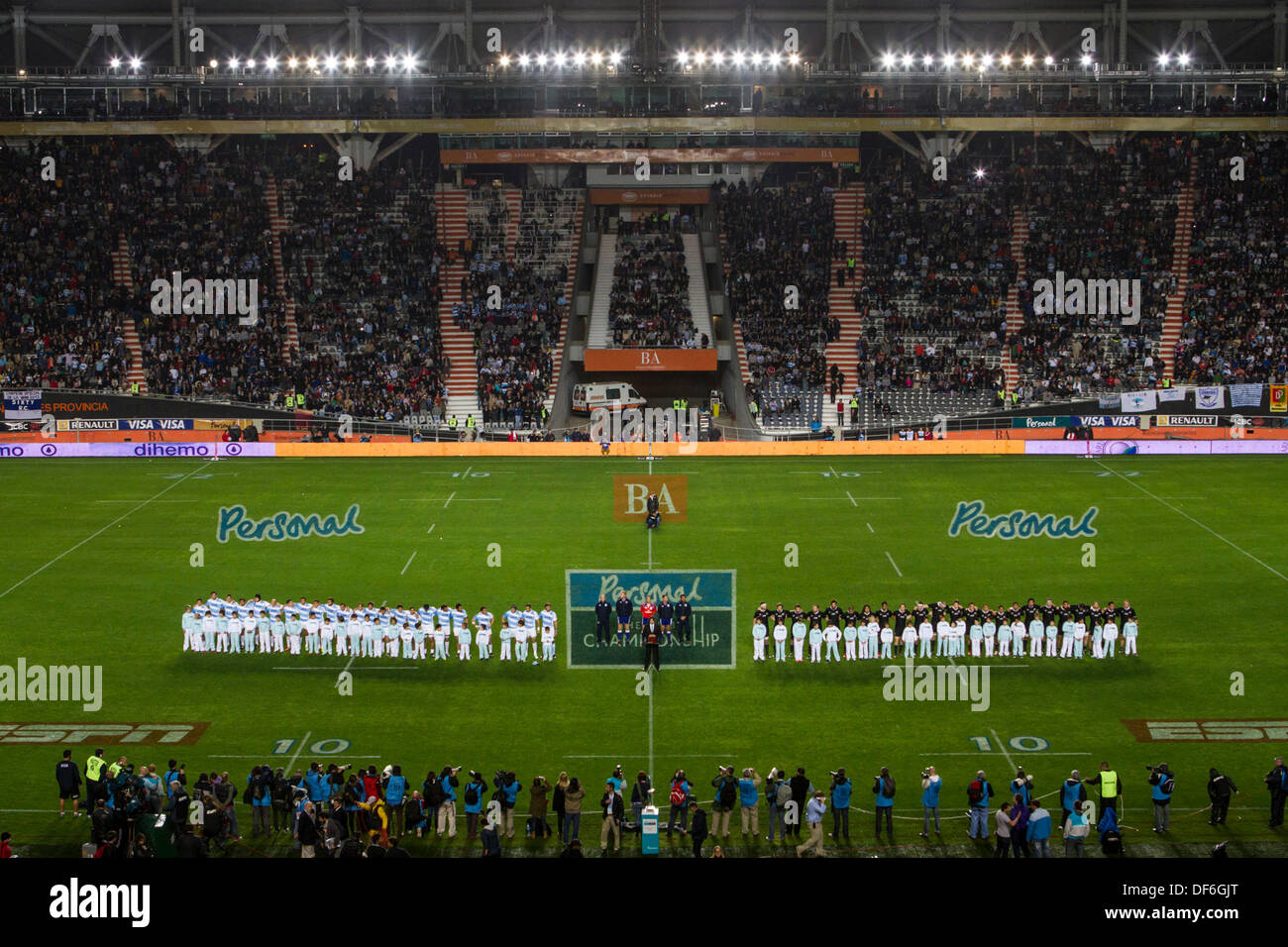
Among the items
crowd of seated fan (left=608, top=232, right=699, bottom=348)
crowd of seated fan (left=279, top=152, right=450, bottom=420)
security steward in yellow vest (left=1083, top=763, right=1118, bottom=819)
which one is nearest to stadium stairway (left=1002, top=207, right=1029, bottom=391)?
crowd of seated fan (left=608, top=232, right=699, bottom=348)

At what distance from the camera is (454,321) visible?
5925 cm

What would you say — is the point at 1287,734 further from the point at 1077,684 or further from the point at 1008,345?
the point at 1008,345

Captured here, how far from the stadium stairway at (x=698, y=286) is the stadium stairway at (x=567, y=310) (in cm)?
477

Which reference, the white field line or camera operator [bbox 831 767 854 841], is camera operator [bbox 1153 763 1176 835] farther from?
the white field line

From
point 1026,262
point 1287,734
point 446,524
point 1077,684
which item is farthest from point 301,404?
point 1287,734

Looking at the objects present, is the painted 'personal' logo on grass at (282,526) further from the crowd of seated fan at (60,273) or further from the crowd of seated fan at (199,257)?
the crowd of seated fan at (60,273)

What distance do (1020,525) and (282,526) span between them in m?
20.3

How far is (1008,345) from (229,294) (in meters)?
31.4

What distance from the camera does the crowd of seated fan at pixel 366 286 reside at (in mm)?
54750

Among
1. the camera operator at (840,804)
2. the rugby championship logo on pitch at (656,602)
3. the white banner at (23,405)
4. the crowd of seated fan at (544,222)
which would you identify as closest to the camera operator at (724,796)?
the camera operator at (840,804)

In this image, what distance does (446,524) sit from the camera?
3988 cm

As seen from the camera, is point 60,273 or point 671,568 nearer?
point 671,568
